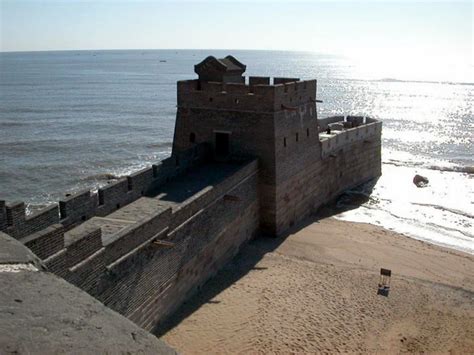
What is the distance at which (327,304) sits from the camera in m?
13.9

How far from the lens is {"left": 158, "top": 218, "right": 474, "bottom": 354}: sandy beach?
12180mm

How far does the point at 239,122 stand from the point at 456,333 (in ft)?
30.9

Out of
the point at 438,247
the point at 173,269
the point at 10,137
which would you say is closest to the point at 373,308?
the point at 173,269

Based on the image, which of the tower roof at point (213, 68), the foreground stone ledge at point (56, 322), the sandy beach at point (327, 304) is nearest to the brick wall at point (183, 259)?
the sandy beach at point (327, 304)

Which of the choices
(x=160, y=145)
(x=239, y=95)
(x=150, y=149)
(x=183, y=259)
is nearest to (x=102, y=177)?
(x=150, y=149)

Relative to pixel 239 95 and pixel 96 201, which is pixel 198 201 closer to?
pixel 96 201

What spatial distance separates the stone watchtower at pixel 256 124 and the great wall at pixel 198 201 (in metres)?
0.04

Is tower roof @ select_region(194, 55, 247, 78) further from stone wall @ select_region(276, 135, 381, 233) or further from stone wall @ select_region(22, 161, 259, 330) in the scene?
stone wall @ select_region(276, 135, 381, 233)

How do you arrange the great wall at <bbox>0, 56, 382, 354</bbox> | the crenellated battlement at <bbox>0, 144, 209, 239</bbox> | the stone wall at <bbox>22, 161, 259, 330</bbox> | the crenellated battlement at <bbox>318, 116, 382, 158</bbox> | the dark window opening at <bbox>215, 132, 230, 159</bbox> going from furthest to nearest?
the crenellated battlement at <bbox>318, 116, 382, 158</bbox> < the dark window opening at <bbox>215, 132, 230, 159</bbox> < the great wall at <bbox>0, 56, 382, 354</bbox> < the crenellated battlement at <bbox>0, 144, 209, 239</bbox> < the stone wall at <bbox>22, 161, 259, 330</bbox>

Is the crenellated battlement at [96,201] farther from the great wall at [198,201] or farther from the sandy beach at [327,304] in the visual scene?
the sandy beach at [327,304]

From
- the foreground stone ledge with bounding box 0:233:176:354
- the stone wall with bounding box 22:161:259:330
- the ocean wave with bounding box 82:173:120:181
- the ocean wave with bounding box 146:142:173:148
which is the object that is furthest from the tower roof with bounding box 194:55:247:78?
the ocean wave with bounding box 146:142:173:148

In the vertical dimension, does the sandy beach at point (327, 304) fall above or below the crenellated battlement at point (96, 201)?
below

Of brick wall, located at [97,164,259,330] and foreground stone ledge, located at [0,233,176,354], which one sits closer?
foreground stone ledge, located at [0,233,176,354]

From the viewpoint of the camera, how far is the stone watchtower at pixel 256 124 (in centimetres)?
1792
